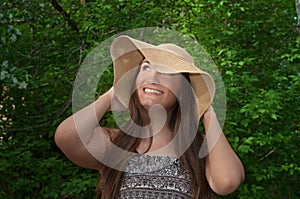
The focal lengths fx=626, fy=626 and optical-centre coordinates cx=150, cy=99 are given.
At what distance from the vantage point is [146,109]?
2.09 meters

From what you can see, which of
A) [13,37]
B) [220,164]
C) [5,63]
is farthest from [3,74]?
[220,164]

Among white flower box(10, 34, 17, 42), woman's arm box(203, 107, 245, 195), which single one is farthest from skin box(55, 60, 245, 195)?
white flower box(10, 34, 17, 42)

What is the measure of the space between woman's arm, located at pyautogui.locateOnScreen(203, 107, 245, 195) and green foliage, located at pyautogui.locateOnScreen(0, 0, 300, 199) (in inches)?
112

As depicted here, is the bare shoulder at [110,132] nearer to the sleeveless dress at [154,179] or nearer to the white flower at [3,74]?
the sleeveless dress at [154,179]

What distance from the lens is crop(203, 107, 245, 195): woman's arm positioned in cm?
194

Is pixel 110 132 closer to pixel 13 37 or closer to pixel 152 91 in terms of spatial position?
pixel 152 91

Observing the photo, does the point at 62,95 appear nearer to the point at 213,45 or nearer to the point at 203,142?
the point at 213,45

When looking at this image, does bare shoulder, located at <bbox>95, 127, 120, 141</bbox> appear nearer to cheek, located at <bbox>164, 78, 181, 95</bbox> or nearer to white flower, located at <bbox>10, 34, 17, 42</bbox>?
cheek, located at <bbox>164, 78, 181, 95</bbox>

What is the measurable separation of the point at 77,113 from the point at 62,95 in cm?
362

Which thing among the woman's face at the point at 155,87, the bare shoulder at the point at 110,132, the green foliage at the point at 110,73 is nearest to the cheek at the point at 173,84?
the woman's face at the point at 155,87

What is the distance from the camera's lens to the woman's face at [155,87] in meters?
2.04

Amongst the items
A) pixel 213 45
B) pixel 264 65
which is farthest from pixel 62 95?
pixel 264 65

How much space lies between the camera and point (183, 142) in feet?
Result: 6.91

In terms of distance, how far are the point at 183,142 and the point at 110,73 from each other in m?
2.74
